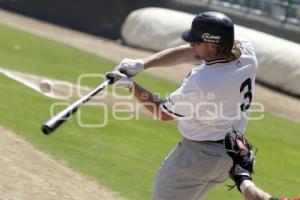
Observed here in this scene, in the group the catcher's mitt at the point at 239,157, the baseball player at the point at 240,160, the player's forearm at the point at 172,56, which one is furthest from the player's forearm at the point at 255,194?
the player's forearm at the point at 172,56

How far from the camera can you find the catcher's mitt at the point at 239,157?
4.93 meters

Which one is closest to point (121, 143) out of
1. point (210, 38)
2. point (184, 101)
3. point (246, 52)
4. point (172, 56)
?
point (172, 56)

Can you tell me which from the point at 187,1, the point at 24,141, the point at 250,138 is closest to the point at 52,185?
the point at 24,141

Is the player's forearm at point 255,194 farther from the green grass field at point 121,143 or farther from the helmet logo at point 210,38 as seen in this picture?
the green grass field at point 121,143

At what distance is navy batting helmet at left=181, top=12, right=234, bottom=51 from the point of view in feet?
17.2

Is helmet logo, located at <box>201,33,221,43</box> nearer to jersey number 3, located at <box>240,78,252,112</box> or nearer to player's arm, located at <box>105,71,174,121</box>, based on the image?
jersey number 3, located at <box>240,78,252,112</box>

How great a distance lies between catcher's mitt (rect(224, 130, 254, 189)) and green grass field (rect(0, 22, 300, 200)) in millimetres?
3020

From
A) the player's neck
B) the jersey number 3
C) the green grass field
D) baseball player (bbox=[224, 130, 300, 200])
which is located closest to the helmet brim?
the player's neck

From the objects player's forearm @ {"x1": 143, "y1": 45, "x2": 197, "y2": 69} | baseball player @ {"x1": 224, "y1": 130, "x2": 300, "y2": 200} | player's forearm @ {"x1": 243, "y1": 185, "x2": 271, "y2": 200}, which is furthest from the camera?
player's forearm @ {"x1": 143, "y1": 45, "x2": 197, "y2": 69}

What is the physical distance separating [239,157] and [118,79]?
1.09 metres

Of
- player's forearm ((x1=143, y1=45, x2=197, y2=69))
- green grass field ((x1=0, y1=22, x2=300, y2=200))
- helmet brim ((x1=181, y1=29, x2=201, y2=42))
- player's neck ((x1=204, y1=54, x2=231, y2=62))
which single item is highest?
helmet brim ((x1=181, y1=29, x2=201, y2=42))

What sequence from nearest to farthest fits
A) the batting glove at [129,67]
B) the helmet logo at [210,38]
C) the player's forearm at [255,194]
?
1. the player's forearm at [255,194]
2. the helmet logo at [210,38]
3. the batting glove at [129,67]

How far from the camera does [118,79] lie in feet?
18.1

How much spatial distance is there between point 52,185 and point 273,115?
9.23 metres
